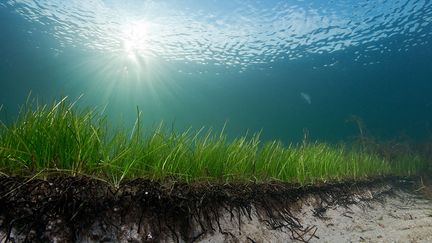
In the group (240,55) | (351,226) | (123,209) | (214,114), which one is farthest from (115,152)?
(214,114)

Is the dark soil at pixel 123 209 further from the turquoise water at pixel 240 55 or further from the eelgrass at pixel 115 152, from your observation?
the turquoise water at pixel 240 55

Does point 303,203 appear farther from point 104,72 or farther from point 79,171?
point 104,72

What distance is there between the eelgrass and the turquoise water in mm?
1324

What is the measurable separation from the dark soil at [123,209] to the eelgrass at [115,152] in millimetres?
132

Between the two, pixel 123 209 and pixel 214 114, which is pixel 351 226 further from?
pixel 214 114

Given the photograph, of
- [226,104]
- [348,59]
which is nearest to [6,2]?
[348,59]

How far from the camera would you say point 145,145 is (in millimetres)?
3021

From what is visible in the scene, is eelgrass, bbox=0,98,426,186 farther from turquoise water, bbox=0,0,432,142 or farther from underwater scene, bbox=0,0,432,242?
turquoise water, bbox=0,0,432,142

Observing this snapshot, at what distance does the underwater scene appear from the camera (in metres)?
2.33

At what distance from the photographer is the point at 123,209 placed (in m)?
2.32

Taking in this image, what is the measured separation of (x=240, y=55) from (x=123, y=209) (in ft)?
109

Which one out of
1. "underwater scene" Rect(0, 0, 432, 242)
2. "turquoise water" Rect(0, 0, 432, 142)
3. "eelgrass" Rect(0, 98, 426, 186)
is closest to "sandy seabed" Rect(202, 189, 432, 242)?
"underwater scene" Rect(0, 0, 432, 242)

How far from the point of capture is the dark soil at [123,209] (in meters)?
1.91

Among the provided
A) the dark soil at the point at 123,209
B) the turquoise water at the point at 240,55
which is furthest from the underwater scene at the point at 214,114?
the turquoise water at the point at 240,55
